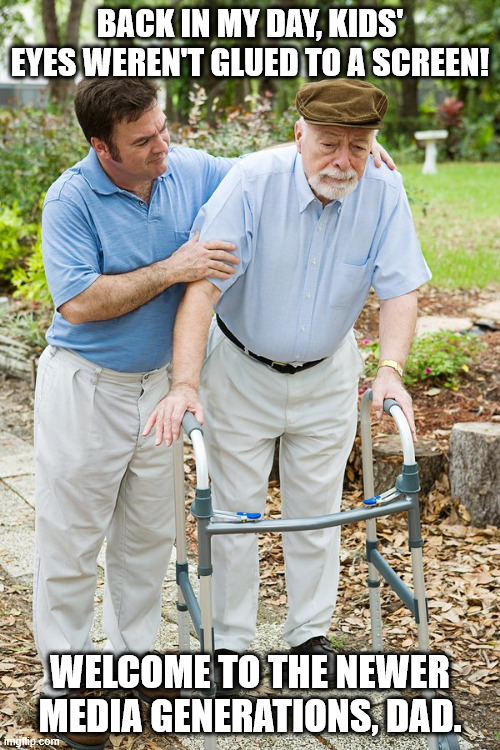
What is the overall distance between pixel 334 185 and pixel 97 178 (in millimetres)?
679

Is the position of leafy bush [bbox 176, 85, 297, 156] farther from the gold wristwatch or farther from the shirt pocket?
the gold wristwatch

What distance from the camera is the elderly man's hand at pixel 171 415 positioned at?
2.39 metres

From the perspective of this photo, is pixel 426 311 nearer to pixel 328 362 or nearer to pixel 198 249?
pixel 328 362

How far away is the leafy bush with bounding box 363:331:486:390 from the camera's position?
529cm

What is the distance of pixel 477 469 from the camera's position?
4.16 metres

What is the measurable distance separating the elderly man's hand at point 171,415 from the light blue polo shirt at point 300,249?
1.34 ft

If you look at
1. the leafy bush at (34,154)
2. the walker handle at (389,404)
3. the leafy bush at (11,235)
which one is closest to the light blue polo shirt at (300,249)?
the walker handle at (389,404)

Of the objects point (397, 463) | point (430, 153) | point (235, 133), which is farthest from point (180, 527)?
point (430, 153)

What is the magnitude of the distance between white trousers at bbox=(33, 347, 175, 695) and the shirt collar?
50cm

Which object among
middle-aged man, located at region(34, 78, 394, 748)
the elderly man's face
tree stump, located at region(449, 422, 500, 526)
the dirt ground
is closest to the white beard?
the elderly man's face

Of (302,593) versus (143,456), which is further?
(302,593)

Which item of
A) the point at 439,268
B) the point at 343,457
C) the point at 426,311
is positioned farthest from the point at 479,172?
the point at 343,457

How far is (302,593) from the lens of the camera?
3154 mm

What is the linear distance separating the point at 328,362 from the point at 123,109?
104 cm
